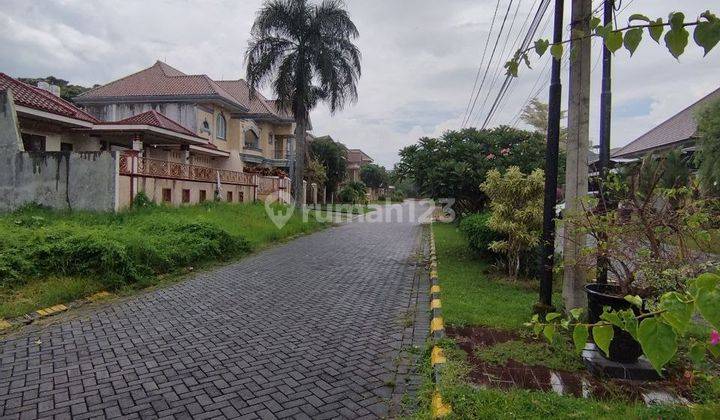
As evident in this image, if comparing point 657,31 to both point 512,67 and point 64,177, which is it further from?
point 64,177

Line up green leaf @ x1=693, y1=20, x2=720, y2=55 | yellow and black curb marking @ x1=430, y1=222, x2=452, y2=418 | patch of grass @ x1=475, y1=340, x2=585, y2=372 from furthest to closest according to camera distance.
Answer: patch of grass @ x1=475, y1=340, x2=585, y2=372 → yellow and black curb marking @ x1=430, y1=222, x2=452, y2=418 → green leaf @ x1=693, y1=20, x2=720, y2=55

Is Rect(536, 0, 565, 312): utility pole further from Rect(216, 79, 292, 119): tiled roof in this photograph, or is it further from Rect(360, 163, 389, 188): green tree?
Rect(360, 163, 389, 188): green tree

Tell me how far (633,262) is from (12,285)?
8.69 m

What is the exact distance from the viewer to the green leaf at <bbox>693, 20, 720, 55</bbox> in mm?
1312

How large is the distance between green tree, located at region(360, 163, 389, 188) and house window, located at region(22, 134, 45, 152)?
2273 inches

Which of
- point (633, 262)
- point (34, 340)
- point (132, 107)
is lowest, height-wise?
point (34, 340)

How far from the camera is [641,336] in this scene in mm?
1216

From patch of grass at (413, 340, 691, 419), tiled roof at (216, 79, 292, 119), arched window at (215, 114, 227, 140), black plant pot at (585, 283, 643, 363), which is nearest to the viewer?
patch of grass at (413, 340, 691, 419)

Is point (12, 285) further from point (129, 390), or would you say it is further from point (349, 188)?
point (349, 188)

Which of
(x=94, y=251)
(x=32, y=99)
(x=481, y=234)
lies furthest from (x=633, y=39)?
(x=32, y=99)

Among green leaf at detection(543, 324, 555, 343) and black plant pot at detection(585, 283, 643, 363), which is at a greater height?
green leaf at detection(543, 324, 555, 343)

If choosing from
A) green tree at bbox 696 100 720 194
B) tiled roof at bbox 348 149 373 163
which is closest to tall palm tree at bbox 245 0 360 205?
green tree at bbox 696 100 720 194

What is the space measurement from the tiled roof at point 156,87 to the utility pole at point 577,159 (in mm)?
23882

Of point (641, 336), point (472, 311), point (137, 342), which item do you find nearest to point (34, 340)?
point (137, 342)
